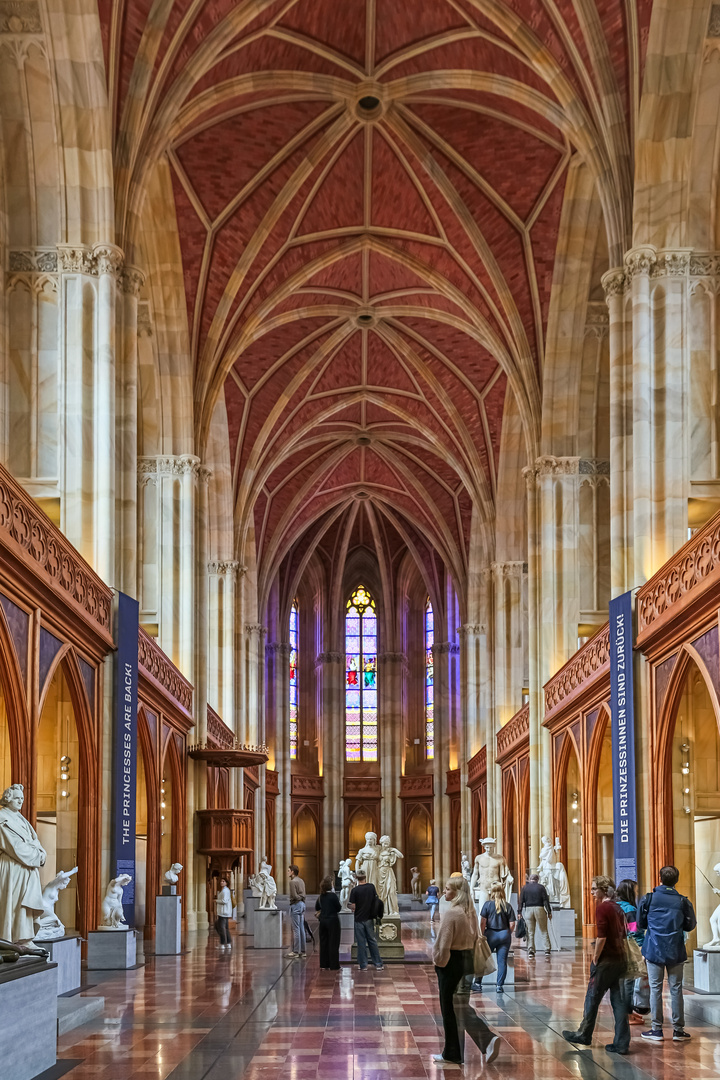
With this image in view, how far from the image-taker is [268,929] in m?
23.0

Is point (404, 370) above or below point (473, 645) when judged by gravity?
above

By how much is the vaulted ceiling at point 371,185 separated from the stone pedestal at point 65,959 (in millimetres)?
11188

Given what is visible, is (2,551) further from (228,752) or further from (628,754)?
(228,752)

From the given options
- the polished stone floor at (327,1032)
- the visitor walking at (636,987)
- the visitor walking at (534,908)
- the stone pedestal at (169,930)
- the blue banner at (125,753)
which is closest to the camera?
the polished stone floor at (327,1032)

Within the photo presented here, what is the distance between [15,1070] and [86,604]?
31.6 ft

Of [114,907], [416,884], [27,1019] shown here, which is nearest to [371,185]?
[114,907]

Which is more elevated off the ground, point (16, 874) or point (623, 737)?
point (623, 737)

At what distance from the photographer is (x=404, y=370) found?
3625 centimetres

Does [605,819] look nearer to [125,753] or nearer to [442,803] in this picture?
[125,753]

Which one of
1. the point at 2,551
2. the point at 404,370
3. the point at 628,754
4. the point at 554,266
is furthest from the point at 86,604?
the point at 404,370

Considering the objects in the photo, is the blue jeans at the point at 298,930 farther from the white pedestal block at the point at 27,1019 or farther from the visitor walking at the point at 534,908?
the white pedestal block at the point at 27,1019

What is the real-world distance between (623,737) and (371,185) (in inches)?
564

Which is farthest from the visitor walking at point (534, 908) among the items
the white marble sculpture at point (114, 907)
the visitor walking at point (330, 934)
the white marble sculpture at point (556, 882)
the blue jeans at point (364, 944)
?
the white marble sculpture at point (114, 907)

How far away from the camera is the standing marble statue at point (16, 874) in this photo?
1066cm
